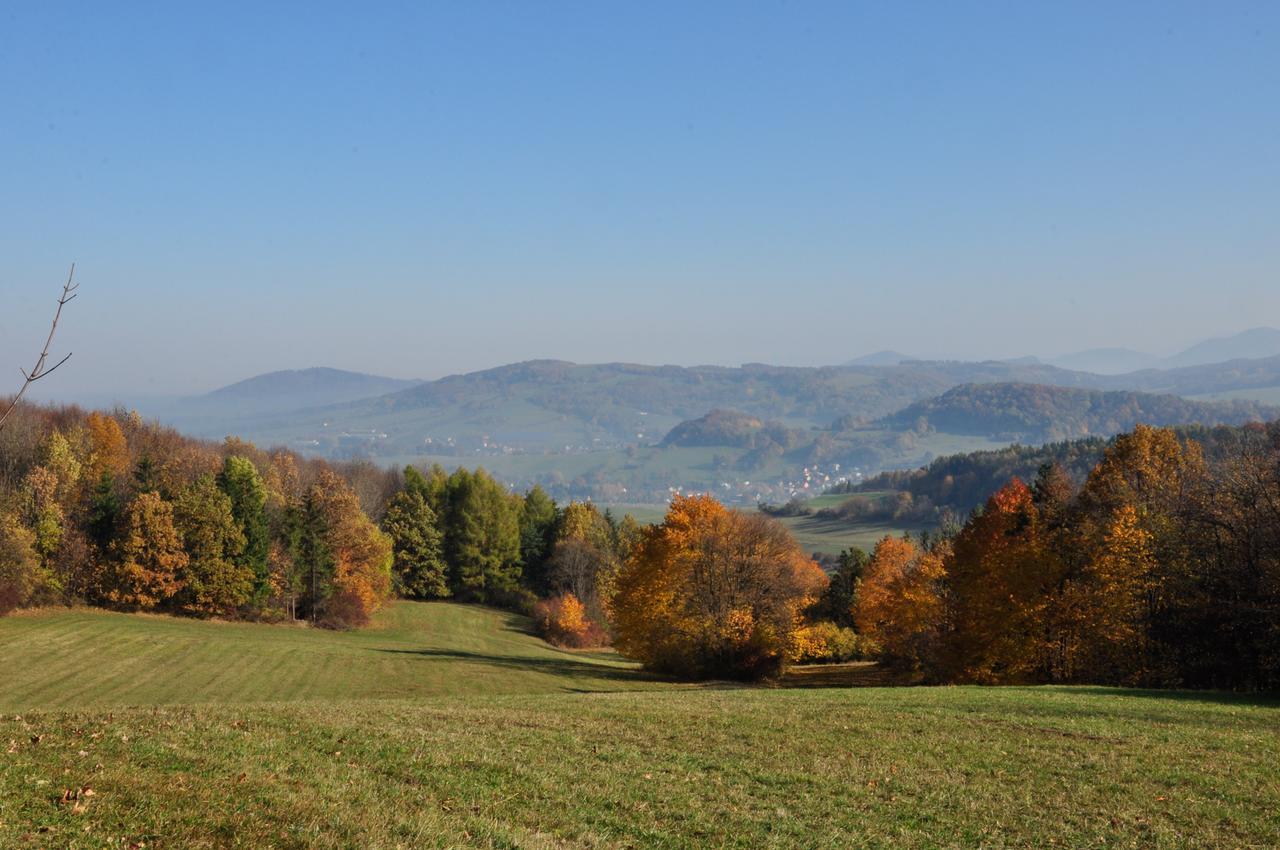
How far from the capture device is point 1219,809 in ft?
56.0

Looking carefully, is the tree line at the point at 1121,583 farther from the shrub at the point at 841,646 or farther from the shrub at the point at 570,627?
the shrub at the point at 570,627

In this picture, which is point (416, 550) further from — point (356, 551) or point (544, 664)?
point (544, 664)

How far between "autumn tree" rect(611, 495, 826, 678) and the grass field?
23.6 metres

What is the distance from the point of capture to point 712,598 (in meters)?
58.4

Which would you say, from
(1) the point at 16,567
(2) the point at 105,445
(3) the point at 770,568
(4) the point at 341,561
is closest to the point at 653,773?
(3) the point at 770,568

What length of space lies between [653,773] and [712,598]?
4033cm

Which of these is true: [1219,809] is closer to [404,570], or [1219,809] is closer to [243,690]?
[243,690]

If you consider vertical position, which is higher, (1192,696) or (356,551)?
(356,551)

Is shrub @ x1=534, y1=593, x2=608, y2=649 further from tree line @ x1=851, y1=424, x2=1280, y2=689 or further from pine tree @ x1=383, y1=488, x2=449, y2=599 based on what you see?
tree line @ x1=851, y1=424, x2=1280, y2=689

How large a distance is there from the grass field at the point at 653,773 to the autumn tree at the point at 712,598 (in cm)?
2356

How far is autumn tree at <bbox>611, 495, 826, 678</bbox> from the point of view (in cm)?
5697

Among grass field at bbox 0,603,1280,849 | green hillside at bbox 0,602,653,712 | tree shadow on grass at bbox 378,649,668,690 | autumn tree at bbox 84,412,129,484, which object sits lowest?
tree shadow on grass at bbox 378,649,668,690

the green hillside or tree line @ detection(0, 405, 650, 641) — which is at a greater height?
tree line @ detection(0, 405, 650, 641)

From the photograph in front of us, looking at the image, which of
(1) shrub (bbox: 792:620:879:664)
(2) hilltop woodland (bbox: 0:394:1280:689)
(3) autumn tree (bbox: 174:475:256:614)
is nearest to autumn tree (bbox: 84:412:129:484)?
(2) hilltop woodland (bbox: 0:394:1280:689)
